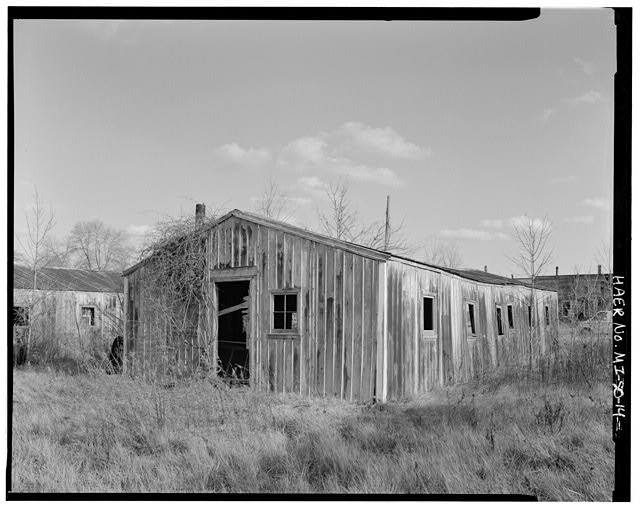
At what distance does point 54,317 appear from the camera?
2495 cm

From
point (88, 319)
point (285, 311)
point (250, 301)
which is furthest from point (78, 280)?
point (285, 311)

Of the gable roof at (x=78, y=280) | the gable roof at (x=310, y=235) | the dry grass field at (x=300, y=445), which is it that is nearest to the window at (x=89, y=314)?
the gable roof at (x=78, y=280)

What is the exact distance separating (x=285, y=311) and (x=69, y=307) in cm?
1822

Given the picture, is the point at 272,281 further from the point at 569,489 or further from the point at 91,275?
the point at 91,275

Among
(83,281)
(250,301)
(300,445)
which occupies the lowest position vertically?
(300,445)

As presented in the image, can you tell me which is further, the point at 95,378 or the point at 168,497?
the point at 95,378

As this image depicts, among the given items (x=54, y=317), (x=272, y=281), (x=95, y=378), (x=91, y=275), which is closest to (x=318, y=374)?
(x=272, y=281)

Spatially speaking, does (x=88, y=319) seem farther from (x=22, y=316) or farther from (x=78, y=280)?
(x=22, y=316)

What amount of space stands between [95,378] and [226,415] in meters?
2.33

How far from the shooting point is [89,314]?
28.1 metres

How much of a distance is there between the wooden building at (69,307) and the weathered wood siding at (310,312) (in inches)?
298

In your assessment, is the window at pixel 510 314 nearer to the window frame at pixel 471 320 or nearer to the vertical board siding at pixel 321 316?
the window frame at pixel 471 320

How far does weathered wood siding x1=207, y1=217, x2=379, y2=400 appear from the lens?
11430 mm

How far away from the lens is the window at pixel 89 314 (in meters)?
27.7
